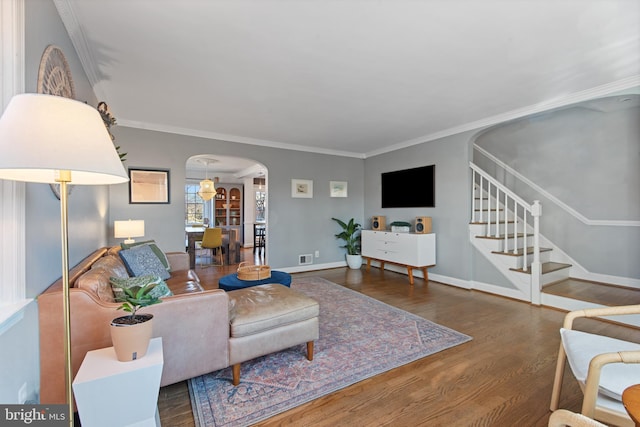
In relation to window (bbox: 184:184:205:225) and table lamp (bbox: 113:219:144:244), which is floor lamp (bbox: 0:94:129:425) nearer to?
table lamp (bbox: 113:219:144:244)

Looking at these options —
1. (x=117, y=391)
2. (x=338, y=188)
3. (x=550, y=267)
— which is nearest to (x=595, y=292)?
(x=550, y=267)

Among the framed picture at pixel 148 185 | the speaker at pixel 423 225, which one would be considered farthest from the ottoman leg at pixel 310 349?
the framed picture at pixel 148 185

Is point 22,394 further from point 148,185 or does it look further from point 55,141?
point 148,185

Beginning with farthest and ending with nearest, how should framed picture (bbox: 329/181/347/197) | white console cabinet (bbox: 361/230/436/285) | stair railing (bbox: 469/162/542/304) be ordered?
framed picture (bbox: 329/181/347/197) → white console cabinet (bbox: 361/230/436/285) → stair railing (bbox: 469/162/542/304)

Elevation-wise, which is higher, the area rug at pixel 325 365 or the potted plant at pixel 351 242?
the potted plant at pixel 351 242

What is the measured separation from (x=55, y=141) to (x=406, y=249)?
4.50 m

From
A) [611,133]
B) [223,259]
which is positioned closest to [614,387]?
[611,133]

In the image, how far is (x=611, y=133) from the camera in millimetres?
3822

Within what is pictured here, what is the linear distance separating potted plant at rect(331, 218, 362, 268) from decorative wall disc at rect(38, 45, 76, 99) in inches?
179

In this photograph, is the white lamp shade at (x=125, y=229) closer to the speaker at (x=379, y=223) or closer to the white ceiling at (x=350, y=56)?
the white ceiling at (x=350, y=56)

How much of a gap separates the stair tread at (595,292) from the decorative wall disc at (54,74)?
499cm

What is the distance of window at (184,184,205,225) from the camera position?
930cm

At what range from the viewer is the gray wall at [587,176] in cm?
370

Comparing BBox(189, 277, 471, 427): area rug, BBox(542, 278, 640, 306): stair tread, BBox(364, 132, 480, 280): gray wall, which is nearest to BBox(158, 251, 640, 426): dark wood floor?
BBox(189, 277, 471, 427): area rug
